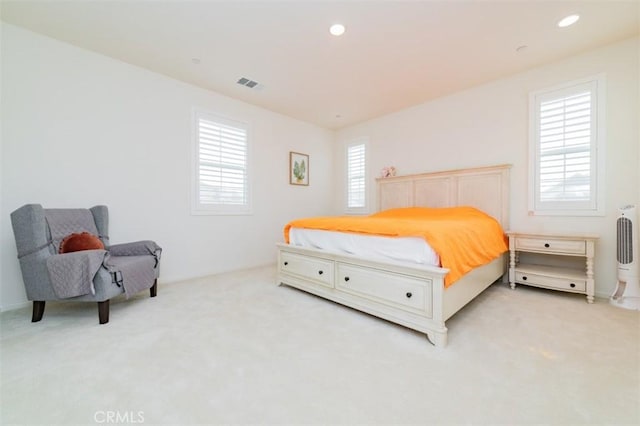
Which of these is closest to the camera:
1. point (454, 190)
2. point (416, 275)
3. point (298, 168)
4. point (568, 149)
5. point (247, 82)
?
point (416, 275)

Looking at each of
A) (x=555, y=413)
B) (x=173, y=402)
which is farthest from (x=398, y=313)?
(x=173, y=402)

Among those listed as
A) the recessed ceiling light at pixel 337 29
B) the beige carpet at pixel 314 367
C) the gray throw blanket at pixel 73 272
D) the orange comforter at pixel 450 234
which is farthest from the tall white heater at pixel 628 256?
the gray throw blanket at pixel 73 272

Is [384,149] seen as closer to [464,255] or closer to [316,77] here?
[316,77]

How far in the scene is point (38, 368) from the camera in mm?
1496

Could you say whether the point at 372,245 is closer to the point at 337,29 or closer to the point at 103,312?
the point at 337,29

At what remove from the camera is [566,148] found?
2859 mm

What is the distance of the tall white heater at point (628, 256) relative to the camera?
93.0 inches

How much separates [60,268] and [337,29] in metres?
3.11

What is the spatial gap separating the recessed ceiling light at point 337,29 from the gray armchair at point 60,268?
284 centimetres

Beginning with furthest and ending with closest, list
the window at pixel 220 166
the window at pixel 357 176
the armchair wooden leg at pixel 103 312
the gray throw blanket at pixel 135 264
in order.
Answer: the window at pixel 357 176
the window at pixel 220 166
the gray throw blanket at pixel 135 264
the armchair wooden leg at pixel 103 312

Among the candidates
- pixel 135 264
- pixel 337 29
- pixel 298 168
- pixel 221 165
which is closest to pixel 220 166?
pixel 221 165

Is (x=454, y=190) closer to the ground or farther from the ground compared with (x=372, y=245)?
farther from the ground

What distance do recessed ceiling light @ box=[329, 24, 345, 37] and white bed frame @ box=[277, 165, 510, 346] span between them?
212cm

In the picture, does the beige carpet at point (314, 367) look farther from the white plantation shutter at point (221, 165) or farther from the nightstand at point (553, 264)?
the white plantation shutter at point (221, 165)
